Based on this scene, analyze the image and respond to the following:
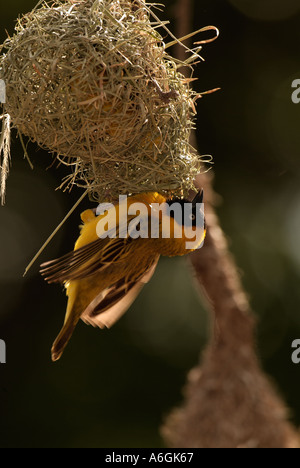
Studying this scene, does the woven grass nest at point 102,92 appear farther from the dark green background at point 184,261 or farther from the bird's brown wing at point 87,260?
the dark green background at point 184,261

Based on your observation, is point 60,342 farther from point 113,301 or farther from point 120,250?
point 120,250

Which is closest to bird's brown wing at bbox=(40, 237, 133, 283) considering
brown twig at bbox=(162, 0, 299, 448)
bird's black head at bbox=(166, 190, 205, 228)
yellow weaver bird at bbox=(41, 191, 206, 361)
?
yellow weaver bird at bbox=(41, 191, 206, 361)

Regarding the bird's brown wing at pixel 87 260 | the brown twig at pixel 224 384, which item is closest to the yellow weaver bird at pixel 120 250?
the bird's brown wing at pixel 87 260

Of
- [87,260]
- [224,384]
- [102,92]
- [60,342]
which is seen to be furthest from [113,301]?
[224,384]

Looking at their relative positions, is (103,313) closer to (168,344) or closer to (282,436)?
(282,436)

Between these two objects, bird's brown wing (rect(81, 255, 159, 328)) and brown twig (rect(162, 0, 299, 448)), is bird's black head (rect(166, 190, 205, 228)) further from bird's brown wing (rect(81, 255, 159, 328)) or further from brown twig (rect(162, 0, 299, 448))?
brown twig (rect(162, 0, 299, 448))

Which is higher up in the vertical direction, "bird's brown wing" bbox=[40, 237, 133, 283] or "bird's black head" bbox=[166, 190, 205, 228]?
"bird's black head" bbox=[166, 190, 205, 228]
